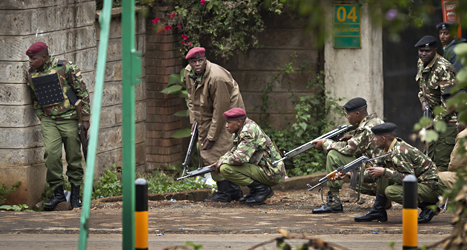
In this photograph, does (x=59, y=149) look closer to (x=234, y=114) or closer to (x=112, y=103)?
(x=112, y=103)

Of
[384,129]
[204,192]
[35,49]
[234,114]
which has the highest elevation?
[35,49]

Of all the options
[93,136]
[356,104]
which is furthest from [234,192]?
[93,136]

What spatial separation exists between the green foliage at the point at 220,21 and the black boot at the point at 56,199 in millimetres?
2908

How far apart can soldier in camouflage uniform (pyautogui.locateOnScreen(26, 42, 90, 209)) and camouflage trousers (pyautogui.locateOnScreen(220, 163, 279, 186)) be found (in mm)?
1702

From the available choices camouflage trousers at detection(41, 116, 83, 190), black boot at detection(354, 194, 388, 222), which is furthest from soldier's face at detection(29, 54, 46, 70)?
black boot at detection(354, 194, 388, 222)

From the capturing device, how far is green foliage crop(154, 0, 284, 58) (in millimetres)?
8820

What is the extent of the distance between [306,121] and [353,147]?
266cm

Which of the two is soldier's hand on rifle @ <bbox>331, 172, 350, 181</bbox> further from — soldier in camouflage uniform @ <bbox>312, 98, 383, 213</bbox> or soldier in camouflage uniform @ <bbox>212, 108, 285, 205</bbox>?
soldier in camouflage uniform @ <bbox>212, 108, 285, 205</bbox>

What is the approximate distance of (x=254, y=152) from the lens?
23.1 ft

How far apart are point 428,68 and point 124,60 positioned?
4.28 m

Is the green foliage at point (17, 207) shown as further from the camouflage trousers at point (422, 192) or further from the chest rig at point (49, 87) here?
the camouflage trousers at point (422, 192)

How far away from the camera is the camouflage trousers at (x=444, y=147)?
6609 millimetres

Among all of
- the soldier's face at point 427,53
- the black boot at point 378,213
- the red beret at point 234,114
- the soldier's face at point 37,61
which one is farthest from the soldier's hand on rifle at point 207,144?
the soldier's face at point 427,53

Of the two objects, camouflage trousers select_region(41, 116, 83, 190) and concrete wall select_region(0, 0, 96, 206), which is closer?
concrete wall select_region(0, 0, 96, 206)
